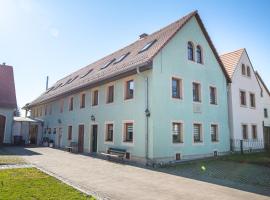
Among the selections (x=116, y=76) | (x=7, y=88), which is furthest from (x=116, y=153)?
(x=7, y=88)

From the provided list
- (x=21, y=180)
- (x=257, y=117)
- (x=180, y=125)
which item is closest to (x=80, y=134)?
(x=180, y=125)

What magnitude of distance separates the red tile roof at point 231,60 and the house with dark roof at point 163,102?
2007 mm

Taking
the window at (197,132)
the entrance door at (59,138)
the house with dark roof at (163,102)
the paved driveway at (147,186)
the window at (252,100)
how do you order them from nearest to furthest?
the paved driveway at (147,186) < the house with dark roof at (163,102) < the window at (197,132) < the window at (252,100) < the entrance door at (59,138)

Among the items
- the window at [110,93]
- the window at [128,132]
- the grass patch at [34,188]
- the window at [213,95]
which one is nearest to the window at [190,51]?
the window at [213,95]

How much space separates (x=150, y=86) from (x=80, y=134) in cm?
965

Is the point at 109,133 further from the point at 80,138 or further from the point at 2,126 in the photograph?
the point at 2,126

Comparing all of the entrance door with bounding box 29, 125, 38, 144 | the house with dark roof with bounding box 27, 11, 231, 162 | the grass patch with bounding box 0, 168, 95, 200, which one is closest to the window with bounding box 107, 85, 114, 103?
the house with dark roof with bounding box 27, 11, 231, 162

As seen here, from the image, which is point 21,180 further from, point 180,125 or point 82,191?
point 180,125

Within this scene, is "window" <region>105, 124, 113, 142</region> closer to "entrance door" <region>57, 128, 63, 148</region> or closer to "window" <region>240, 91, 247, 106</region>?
"entrance door" <region>57, 128, 63, 148</region>

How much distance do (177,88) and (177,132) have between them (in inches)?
112

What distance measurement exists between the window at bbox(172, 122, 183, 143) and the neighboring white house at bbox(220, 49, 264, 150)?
622 cm

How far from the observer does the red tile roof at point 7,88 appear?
24.8m

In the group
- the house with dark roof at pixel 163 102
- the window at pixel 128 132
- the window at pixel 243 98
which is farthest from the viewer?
the window at pixel 243 98

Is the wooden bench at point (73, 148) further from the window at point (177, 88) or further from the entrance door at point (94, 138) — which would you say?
the window at point (177, 88)
